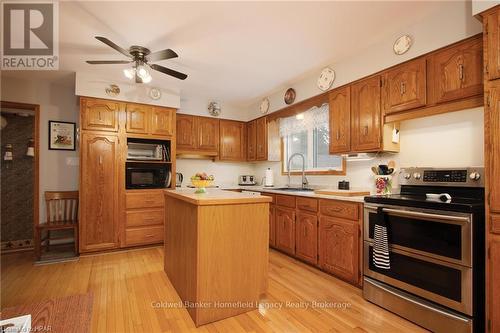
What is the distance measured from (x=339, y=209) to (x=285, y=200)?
90 centimetres

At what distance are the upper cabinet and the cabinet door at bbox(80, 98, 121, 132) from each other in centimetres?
101

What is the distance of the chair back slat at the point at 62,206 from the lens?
337cm

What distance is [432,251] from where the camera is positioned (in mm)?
1768

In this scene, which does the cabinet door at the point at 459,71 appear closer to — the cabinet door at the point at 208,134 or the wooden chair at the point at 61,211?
the cabinet door at the point at 208,134

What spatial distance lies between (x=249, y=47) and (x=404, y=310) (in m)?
2.79

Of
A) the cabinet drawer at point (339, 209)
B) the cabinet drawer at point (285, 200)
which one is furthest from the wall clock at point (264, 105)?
the cabinet drawer at point (339, 209)

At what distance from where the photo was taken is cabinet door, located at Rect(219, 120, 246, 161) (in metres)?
4.66

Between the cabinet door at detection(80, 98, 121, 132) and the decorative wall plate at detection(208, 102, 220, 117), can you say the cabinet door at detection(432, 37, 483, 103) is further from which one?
the cabinet door at detection(80, 98, 121, 132)

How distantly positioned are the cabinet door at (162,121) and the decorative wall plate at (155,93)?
0.17 meters

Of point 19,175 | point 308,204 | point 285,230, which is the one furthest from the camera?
point 19,175

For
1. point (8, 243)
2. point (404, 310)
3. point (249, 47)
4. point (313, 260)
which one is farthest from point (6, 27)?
point (404, 310)

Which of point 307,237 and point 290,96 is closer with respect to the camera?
point 307,237

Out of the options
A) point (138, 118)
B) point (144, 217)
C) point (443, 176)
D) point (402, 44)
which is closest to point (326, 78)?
point (402, 44)

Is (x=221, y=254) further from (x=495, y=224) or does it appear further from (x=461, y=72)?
(x=461, y=72)
